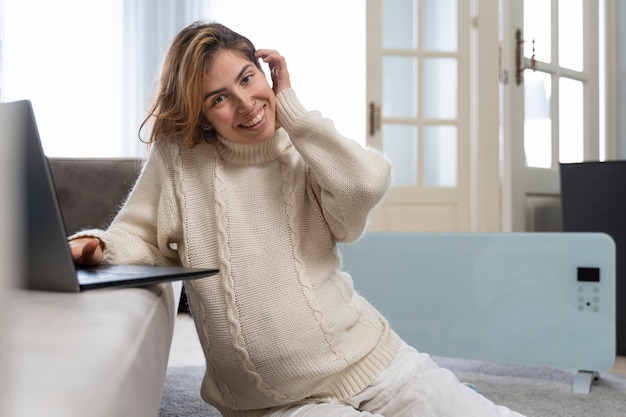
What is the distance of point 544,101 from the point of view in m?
3.14

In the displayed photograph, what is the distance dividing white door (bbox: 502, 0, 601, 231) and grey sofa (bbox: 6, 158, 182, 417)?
236 cm

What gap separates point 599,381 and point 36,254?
5.30ft

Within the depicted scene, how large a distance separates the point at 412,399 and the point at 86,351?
709mm

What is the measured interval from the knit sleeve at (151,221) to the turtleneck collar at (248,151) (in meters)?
0.09

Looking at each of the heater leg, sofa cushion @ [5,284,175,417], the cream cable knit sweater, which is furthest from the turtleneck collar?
the heater leg

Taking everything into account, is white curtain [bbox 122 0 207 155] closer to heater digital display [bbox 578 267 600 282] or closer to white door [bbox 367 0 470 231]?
white door [bbox 367 0 470 231]

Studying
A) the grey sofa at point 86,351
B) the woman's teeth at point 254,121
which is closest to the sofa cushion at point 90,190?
the woman's teeth at point 254,121

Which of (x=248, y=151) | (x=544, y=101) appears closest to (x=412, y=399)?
(x=248, y=151)

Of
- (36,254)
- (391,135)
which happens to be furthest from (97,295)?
(391,135)

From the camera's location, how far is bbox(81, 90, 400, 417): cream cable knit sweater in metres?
1.01

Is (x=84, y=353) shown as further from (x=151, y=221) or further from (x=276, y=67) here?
(x=276, y=67)

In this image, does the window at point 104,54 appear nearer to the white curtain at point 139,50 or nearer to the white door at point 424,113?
the white curtain at point 139,50

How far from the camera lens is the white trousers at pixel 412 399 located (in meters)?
1.02

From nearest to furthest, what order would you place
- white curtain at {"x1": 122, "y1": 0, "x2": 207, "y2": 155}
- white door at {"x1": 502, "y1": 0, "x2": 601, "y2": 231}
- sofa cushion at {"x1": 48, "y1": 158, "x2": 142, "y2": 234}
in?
1. sofa cushion at {"x1": 48, "y1": 158, "x2": 142, "y2": 234}
2. white door at {"x1": 502, "y1": 0, "x2": 601, "y2": 231}
3. white curtain at {"x1": 122, "y1": 0, "x2": 207, "y2": 155}
